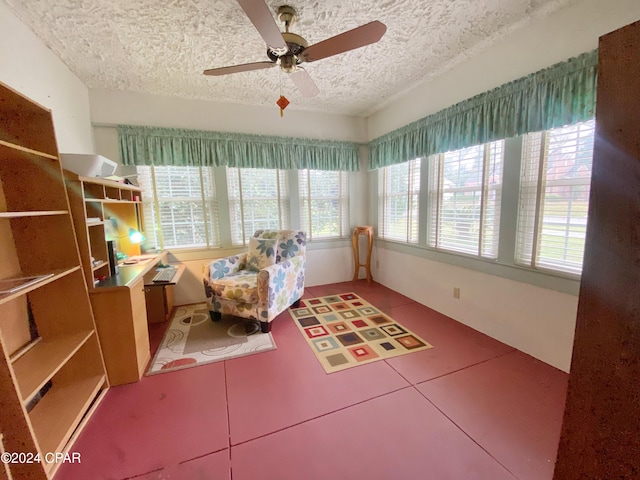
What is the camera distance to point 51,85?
217 cm

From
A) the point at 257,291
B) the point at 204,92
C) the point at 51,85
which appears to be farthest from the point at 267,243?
the point at 51,85

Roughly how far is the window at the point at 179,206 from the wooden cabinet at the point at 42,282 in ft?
5.13

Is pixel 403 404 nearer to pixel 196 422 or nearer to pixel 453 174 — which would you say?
pixel 196 422

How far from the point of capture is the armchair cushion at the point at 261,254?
3.05 m

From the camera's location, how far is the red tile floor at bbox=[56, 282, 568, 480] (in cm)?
130

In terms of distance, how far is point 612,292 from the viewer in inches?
23.5

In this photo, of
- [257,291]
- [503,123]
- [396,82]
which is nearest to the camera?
[503,123]

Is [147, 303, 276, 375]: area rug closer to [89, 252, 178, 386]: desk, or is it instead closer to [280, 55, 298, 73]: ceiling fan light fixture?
[89, 252, 178, 386]: desk

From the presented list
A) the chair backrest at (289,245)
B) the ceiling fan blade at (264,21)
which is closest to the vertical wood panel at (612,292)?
the ceiling fan blade at (264,21)

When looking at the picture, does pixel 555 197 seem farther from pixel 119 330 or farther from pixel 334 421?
pixel 119 330

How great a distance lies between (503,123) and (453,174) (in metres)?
0.66

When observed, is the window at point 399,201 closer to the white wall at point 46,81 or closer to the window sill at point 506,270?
the window sill at point 506,270

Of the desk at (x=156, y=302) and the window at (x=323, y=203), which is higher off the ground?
the window at (x=323, y=203)

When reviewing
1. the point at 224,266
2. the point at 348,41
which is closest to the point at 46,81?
the point at 224,266
